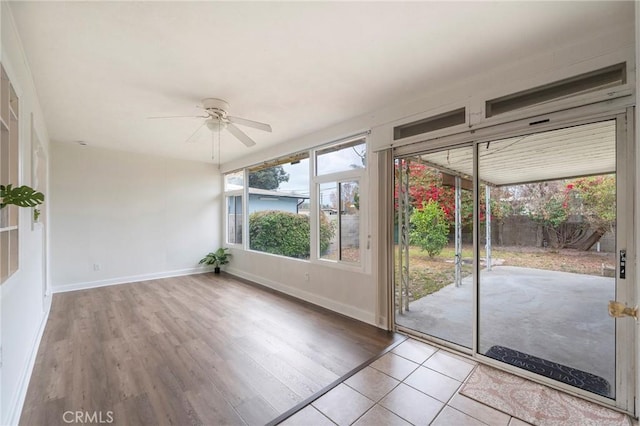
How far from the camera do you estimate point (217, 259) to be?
629 cm

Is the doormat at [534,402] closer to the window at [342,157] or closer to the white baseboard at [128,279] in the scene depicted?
the window at [342,157]

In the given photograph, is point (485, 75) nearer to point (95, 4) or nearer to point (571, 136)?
point (571, 136)

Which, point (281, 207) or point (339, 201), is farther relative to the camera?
point (281, 207)

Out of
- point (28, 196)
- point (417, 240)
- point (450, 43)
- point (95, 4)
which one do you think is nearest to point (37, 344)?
point (28, 196)

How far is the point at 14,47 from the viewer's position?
1849 millimetres

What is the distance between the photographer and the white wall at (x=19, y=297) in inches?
63.6

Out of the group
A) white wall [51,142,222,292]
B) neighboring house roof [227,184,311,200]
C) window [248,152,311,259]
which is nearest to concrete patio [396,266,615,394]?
window [248,152,311,259]

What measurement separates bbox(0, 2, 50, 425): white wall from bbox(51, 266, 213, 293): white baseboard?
249 centimetres

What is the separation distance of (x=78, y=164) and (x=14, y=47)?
12.6ft

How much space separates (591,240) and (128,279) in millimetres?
6850

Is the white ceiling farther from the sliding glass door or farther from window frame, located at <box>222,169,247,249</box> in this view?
window frame, located at <box>222,169,247,249</box>

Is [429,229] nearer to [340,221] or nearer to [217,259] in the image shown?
[340,221]

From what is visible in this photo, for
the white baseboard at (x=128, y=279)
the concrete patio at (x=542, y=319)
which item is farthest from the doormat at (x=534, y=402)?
the white baseboard at (x=128, y=279)
